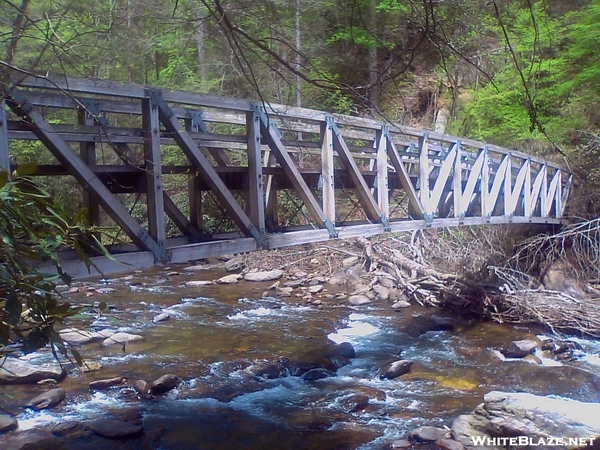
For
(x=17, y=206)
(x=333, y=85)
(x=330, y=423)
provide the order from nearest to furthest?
(x=17, y=206) < (x=333, y=85) < (x=330, y=423)

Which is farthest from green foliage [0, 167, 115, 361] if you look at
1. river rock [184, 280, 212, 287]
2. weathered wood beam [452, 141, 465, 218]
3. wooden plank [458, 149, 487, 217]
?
river rock [184, 280, 212, 287]

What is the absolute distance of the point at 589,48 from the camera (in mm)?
12953

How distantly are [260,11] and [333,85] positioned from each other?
1.38 meters

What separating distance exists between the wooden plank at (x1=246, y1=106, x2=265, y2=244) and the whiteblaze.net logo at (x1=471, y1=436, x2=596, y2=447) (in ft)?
9.62

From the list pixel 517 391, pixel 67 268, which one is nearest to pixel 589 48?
pixel 517 391

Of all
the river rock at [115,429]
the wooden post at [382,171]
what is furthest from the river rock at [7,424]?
A: the wooden post at [382,171]

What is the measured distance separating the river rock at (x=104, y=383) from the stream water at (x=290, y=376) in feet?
0.36

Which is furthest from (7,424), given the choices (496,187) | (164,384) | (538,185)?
(538,185)

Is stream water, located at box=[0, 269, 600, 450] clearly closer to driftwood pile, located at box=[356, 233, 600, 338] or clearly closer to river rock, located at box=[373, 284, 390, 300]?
driftwood pile, located at box=[356, 233, 600, 338]

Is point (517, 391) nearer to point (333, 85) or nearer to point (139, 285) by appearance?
point (333, 85)

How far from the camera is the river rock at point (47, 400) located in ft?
20.6

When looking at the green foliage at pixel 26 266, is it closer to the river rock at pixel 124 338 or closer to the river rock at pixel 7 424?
the river rock at pixel 7 424

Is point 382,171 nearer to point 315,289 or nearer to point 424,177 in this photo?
point 424,177

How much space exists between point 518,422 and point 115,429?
412 centimetres
